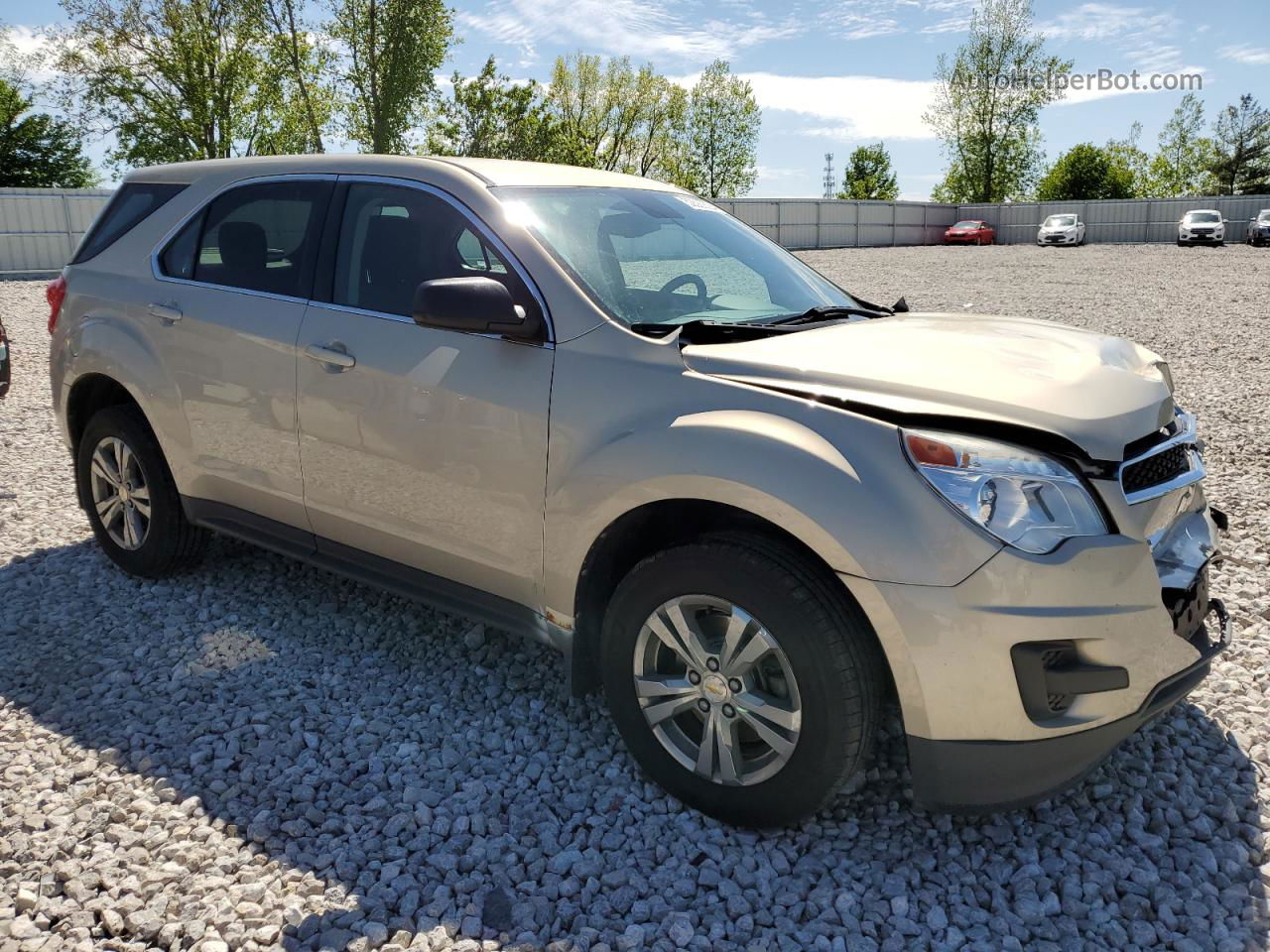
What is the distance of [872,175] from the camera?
9725 centimetres

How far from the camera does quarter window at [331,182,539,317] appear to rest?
11.5ft

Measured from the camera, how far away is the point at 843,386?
2.67 metres

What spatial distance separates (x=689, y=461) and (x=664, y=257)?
131 centimetres

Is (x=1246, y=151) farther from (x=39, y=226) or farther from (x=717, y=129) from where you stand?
(x=39, y=226)

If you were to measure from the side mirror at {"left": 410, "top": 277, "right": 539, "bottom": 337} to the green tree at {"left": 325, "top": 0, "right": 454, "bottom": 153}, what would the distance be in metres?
35.4

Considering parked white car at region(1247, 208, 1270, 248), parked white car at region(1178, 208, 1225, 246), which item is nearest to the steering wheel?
parked white car at region(1178, 208, 1225, 246)

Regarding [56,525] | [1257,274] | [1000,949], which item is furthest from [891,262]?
[1000,949]

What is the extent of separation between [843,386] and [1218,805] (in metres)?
1.77

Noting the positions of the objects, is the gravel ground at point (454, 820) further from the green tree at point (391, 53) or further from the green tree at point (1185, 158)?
the green tree at point (1185, 158)

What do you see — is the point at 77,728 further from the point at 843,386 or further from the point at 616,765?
the point at 843,386

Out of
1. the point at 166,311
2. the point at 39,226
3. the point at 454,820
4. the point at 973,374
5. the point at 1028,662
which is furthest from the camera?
the point at 39,226

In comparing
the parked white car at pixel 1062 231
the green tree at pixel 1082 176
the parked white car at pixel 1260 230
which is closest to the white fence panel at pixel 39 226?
the parked white car at pixel 1062 231

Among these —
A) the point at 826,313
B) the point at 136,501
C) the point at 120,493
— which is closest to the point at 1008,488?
the point at 826,313

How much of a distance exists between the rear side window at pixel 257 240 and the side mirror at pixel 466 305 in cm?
100
